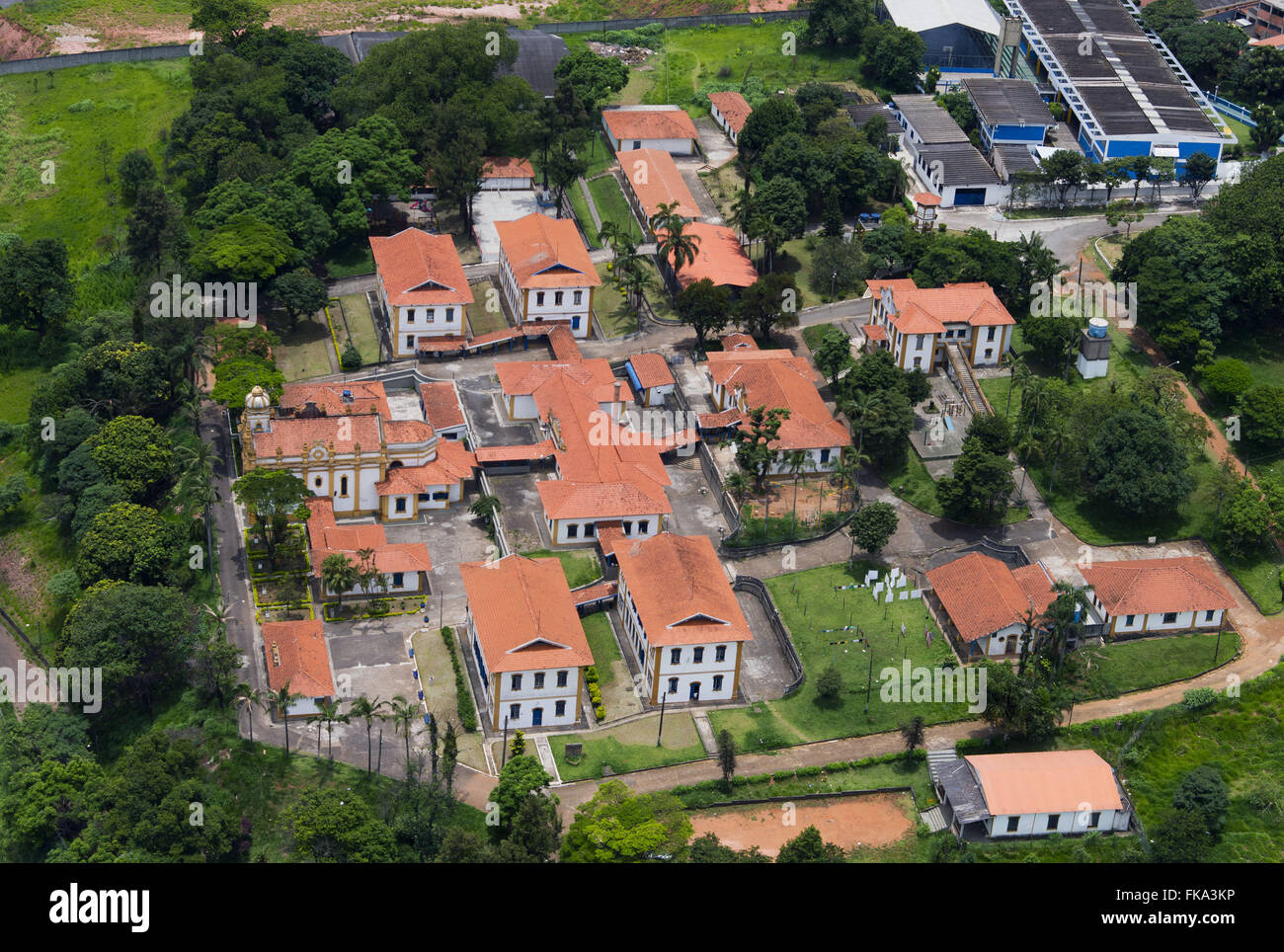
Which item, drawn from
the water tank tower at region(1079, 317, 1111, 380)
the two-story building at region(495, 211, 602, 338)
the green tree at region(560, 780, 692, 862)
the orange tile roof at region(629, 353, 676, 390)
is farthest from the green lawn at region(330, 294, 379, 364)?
the water tank tower at region(1079, 317, 1111, 380)

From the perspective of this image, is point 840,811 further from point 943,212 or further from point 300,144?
point 300,144

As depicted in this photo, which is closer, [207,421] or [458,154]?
[207,421]

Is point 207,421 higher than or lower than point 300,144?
lower

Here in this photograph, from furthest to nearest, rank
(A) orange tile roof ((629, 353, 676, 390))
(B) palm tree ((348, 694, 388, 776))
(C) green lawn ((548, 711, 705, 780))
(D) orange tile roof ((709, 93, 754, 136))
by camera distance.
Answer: (D) orange tile roof ((709, 93, 754, 136)), (A) orange tile roof ((629, 353, 676, 390)), (C) green lawn ((548, 711, 705, 780)), (B) palm tree ((348, 694, 388, 776))

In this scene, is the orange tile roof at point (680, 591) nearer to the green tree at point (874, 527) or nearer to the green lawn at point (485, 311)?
the green tree at point (874, 527)

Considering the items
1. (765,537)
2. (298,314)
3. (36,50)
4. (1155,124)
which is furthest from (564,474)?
(36,50)

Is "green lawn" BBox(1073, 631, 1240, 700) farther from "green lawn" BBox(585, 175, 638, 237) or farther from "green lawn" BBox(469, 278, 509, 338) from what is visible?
"green lawn" BBox(585, 175, 638, 237)

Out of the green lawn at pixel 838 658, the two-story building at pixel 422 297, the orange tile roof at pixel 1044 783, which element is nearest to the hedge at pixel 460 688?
the green lawn at pixel 838 658
